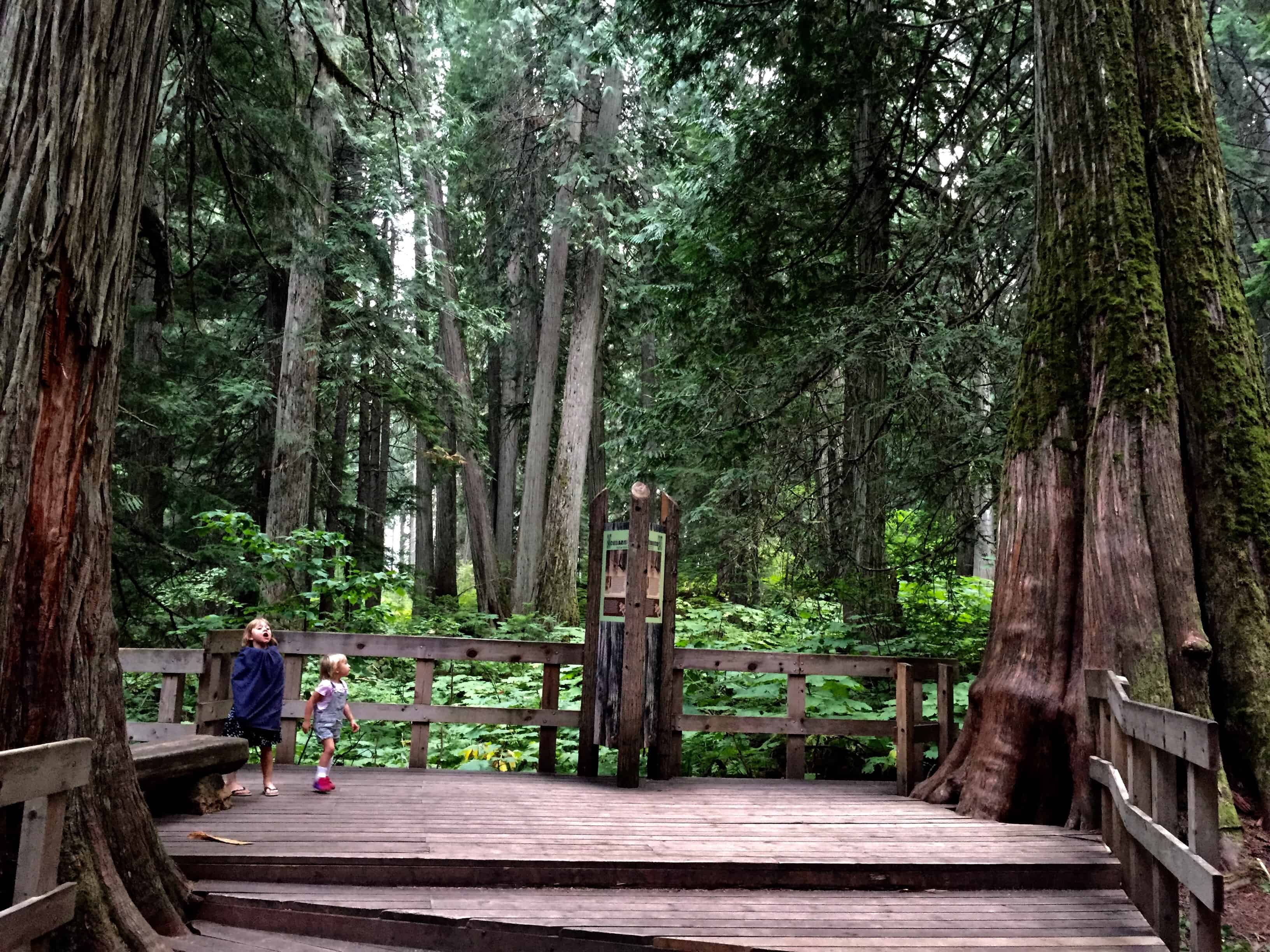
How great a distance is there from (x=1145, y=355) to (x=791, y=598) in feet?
16.6

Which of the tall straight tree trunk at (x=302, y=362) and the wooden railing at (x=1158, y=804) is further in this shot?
the tall straight tree trunk at (x=302, y=362)

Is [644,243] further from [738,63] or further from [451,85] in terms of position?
[451,85]

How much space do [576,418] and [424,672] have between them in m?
9.97

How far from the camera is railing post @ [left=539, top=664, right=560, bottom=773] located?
24.3ft

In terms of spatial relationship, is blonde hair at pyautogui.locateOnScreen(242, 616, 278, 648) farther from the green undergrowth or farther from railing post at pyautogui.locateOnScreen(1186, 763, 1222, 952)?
railing post at pyautogui.locateOnScreen(1186, 763, 1222, 952)

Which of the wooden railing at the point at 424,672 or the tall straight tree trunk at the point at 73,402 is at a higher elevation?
the tall straight tree trunk at the point at 73,402

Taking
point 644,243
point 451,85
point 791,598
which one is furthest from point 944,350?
point 451,85

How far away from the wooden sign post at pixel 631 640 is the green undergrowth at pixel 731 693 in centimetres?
91

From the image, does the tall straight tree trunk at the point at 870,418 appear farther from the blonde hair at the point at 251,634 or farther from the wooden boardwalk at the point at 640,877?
the blonde hair at the point at 251,634

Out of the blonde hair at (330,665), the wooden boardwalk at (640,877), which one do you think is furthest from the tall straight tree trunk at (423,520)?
the wooden boardwalk at (640,877)

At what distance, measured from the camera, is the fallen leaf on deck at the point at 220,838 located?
4.61m

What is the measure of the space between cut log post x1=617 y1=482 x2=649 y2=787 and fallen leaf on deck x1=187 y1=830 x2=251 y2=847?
279 cm

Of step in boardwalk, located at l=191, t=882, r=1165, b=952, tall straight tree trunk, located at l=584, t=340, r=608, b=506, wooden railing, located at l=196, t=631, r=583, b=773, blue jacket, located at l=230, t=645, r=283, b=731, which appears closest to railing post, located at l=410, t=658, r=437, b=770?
wooden railing, located at l=196, t=631, r=583, b=773

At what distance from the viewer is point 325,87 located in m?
13.4
